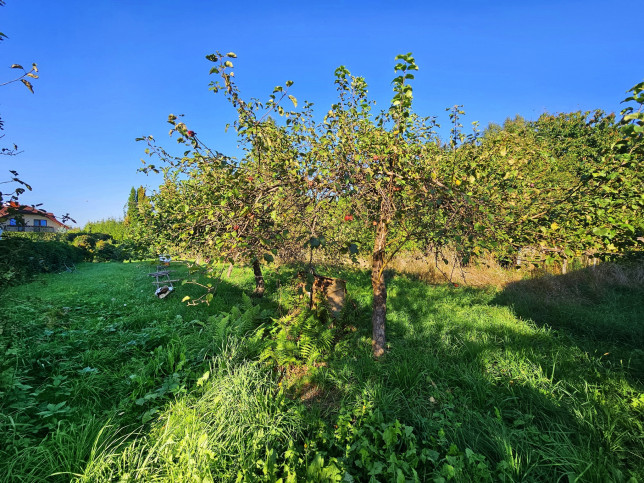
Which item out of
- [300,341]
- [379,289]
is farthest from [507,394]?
[300,341]

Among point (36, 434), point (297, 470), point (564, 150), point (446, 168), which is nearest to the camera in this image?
point (297, 470)

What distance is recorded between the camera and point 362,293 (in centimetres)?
811

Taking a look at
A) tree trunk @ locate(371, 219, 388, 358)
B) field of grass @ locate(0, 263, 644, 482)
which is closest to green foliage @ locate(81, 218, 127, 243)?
field of grass @ locate(0, 263, 644, 482)

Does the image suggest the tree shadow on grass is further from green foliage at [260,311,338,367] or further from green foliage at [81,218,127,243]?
green foliage at [81,218,127,243]

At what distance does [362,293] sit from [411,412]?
5.09 metres

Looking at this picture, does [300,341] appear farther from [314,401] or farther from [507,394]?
[507,394]

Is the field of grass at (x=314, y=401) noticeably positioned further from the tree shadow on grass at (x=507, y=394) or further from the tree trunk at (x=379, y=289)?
the tree trunk at (x=379, y=289)

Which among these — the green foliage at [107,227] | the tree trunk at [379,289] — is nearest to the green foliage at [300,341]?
the tree trunk at [379,289]

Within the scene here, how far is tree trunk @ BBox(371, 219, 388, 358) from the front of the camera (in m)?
4.20

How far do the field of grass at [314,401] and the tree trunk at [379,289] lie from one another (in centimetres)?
25

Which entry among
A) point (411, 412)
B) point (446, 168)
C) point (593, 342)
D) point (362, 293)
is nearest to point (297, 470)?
point (411, 412)

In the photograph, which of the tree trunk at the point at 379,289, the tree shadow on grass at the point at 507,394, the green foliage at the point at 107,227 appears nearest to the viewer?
the tree shadow on grass at the point at 507,394

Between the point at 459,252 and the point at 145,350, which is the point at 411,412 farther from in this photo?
the point at 145,350

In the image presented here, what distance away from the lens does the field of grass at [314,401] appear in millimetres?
2334
